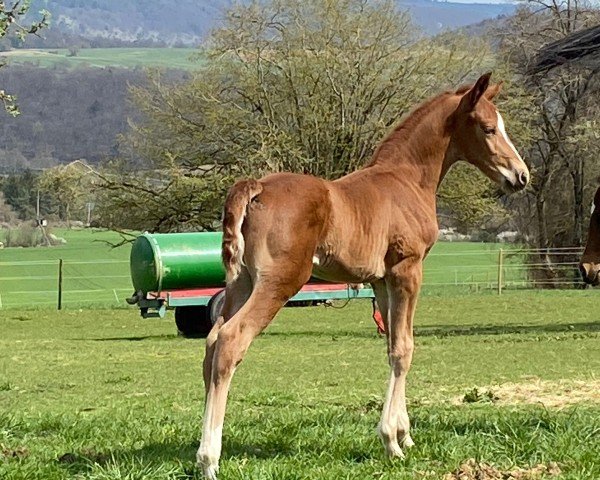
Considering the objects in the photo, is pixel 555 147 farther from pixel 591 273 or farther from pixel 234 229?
pixel 234 229

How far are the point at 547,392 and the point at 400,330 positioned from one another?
5.26 meters

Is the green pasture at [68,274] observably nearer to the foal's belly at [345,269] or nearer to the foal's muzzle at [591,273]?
the foal's muzzle at [591,273]

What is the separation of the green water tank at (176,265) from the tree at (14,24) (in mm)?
11872

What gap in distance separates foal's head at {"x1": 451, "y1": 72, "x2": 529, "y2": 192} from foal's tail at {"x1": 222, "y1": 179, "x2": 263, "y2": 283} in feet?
5.71

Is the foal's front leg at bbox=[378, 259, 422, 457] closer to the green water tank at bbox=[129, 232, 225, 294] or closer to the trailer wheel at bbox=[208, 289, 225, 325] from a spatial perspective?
the trailer wheel at bbox=[208, 289, 225, 325]

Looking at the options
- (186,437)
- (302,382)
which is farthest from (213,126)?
(186,437)

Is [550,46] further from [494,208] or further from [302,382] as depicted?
[494,208]

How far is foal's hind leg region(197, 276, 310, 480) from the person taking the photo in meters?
5.54

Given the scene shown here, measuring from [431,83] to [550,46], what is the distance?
1901 cm

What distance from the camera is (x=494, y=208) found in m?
38.8

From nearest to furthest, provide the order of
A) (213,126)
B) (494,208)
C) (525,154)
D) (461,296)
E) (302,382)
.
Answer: (302,382), (461,296), (213,126), (494,208), (525,154)

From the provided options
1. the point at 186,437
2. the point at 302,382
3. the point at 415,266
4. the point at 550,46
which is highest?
the point at 550,46

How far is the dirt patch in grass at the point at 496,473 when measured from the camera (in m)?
5.72

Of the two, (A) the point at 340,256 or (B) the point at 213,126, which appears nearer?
(A) the point at 340,256
